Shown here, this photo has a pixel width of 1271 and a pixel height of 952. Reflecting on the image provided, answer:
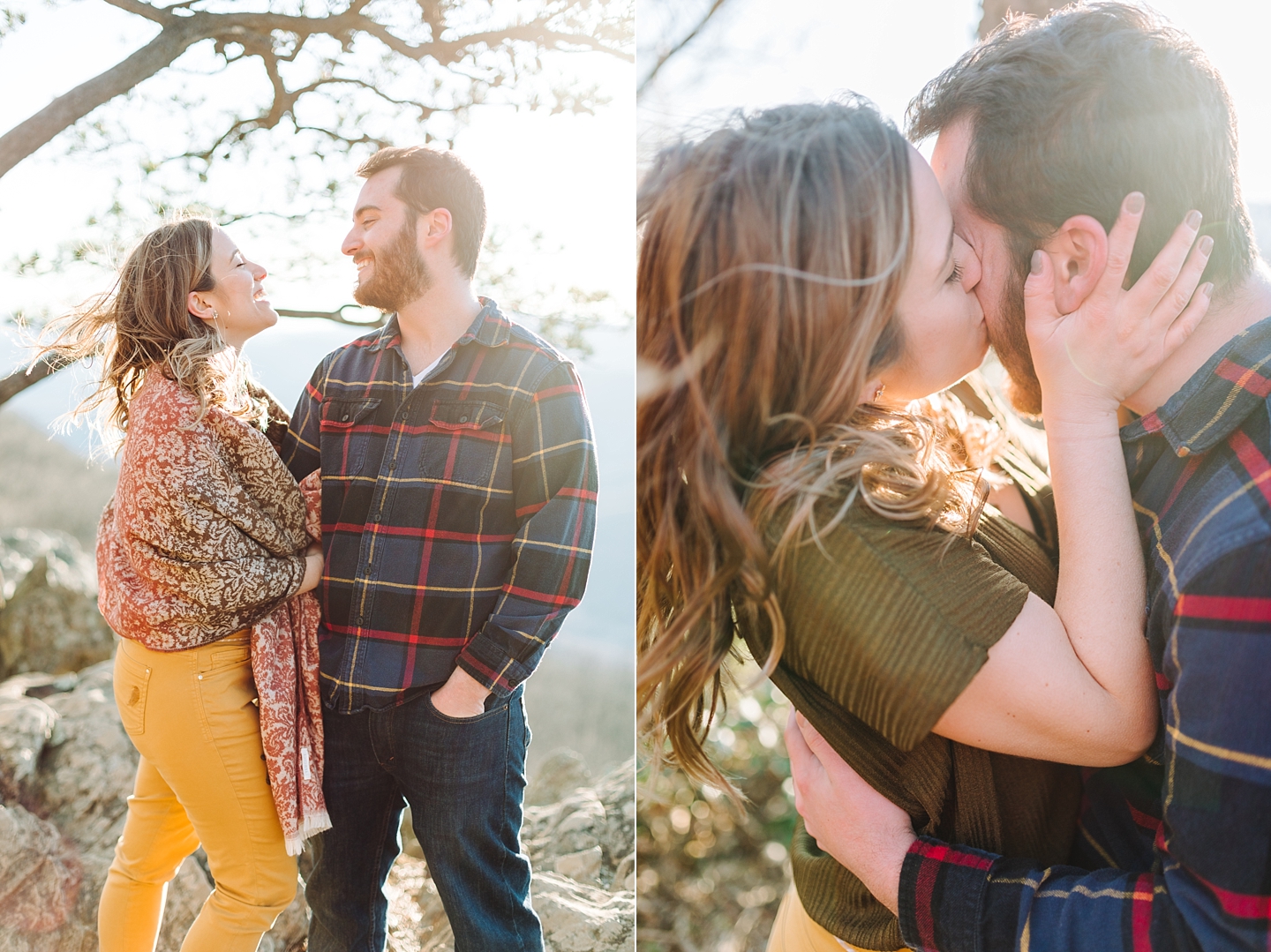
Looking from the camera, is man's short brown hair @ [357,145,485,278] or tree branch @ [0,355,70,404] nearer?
man's short brown hair @ [357,145,485,278]

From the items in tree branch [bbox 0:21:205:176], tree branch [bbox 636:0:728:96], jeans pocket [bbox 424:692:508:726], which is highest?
tree branch [bbox 636:0:728:96]

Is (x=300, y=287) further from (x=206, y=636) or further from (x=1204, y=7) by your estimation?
(x=1204, y=7)

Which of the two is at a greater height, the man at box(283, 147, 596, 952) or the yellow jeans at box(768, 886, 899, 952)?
the man at box(283, 147, 596, 952)

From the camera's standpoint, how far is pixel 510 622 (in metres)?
1.58

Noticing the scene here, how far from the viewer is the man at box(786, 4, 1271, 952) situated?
2.55ft

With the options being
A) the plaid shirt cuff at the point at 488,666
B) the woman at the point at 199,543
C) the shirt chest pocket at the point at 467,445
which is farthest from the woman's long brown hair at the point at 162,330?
the plaid shirt cuff at the point at 488,666

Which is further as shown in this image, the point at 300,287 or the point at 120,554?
the point at 300,287

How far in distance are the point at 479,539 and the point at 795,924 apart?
0.87 m

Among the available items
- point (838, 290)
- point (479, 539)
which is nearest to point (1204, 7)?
point (838, 290)

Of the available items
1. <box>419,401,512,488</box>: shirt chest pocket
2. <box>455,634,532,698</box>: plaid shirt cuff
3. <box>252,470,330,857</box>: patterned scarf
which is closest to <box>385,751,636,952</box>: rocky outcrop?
<box>252,470,330,857</box>: patterned scarf

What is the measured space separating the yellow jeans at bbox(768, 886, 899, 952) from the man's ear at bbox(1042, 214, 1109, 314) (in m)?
0.91

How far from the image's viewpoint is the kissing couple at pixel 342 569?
5.18ft

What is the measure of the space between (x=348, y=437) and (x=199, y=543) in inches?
13.4

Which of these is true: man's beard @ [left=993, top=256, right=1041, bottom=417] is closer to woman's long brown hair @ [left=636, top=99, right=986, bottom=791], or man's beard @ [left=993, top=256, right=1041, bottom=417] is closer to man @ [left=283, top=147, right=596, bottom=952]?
woman's long brown hair @ [left=636, top=99, right=986, bottom=791]
